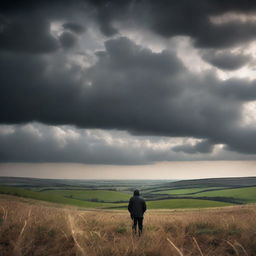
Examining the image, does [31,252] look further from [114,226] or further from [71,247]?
[114,226]

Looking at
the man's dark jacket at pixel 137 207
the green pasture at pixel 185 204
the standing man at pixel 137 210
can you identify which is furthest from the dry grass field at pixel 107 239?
the green pasture at pixel 185 204

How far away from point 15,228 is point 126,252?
13.9ft

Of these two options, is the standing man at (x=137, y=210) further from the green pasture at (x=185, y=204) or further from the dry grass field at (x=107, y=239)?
the green pasture at (x=185, y=204)

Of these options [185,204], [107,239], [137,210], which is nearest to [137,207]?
[137,210]

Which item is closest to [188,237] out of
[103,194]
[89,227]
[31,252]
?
[89,227]

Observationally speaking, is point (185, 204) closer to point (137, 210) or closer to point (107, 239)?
point (137, 210)

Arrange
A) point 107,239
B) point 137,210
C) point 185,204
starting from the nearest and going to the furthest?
1. point 107,239
2. point 137,210
3. point 185,204

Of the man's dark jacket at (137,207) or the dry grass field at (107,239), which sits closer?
the dry grass field at (107,239)

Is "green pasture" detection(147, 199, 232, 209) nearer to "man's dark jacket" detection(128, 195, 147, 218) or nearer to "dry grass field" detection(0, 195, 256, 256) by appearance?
"man's dark jacket" detection(128, 195, 147, 218)

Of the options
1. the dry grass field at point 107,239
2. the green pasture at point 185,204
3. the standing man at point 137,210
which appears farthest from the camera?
the green pasture at point 185,204

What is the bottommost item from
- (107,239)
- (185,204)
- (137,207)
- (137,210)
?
(185,204)

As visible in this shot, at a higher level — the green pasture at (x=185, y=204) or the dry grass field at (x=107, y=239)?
the dry grass field at (x=107, y=239)

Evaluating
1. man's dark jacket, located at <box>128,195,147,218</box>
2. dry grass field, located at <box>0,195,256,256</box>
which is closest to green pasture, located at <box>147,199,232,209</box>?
man's dark jacket, located at <box>128,195,147,218</box>

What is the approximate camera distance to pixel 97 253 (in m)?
6.77
